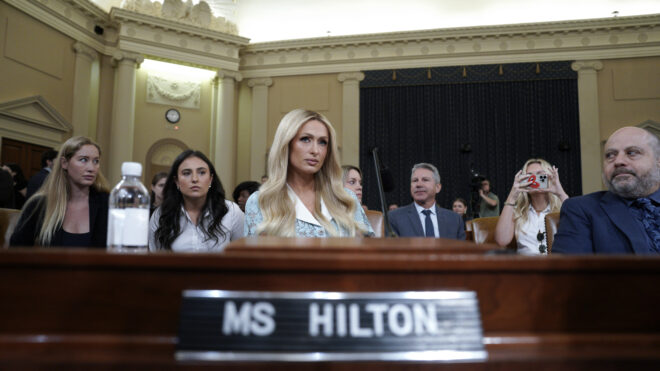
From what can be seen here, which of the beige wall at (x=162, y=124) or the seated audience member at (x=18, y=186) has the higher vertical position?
the beige wall at (x=162, y=124)

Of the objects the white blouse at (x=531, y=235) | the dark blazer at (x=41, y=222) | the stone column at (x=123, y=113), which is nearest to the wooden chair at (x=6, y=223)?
the dark blazer at (x=41, y=222)

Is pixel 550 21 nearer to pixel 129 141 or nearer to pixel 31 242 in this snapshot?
pixel 129 141

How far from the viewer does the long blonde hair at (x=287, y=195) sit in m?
1.64

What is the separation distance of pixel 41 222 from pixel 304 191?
1.41m

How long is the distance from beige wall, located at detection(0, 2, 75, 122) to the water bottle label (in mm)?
8757

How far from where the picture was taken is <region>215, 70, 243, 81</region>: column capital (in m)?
10.9

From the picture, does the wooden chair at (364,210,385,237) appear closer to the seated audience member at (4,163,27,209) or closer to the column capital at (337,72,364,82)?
the seated audience member at (4,163,27,209)

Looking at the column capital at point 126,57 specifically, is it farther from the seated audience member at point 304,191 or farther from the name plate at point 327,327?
the name plate at point 327,327

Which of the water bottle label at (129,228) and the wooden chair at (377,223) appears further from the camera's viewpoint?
the wooden chair at (377,223)

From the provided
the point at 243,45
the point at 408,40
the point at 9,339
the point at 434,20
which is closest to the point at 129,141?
the point at 243,45

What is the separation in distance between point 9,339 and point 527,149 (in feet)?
37.1

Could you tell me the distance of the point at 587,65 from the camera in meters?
10.1

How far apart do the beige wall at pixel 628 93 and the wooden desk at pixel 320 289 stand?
10.9 m

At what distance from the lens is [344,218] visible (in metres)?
1.74
